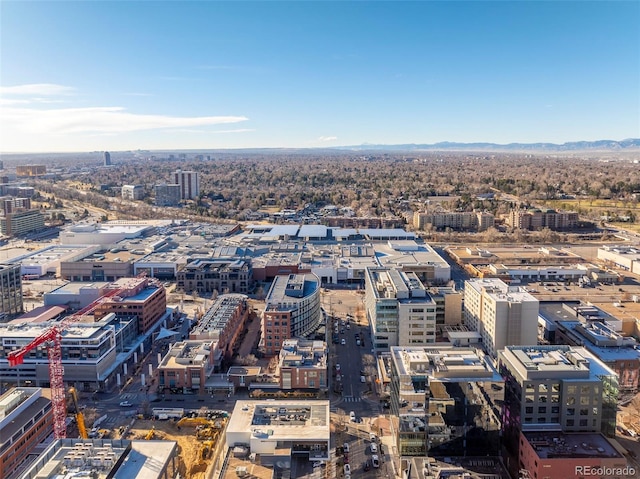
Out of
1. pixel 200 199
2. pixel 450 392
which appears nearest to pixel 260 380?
pixel 450 392

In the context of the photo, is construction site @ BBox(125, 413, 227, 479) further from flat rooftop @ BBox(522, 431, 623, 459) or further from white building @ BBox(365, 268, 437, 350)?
flat rooftop @ BBox(522, 431, 623, 459)

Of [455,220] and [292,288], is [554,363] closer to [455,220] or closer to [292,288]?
[292,288]

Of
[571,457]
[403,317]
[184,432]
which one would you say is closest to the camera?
[571,457]

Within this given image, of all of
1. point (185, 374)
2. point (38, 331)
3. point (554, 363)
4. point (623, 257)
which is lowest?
point (185, 374)

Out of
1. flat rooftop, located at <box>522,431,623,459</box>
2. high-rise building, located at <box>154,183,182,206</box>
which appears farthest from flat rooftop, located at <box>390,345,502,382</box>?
high-rise building, located at <box>154,183,182,206</box>

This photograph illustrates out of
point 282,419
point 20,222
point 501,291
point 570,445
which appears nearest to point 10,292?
point 282,419

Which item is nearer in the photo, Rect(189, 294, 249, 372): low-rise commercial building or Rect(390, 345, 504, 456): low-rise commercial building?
Rect(390, 345, 504, 456): low-rise commercial building

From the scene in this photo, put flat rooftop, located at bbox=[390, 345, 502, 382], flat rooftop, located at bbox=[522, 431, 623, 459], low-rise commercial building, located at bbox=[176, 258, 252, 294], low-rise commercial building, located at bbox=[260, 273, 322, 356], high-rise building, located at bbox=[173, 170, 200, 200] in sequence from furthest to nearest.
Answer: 1. high-rise building, located at bbox=[173, 170, 200, 200]
2. low-rise commercial building, located at bbox=[176, 258, 252, 294]
3. low-rise commercial building, located at bbox=[260, 273, 322, 356]
4. flat rooftop, located at bbox=[390, 345, 502, 382]
5. flat rooftop, located at bbox=[522, 431, 623, 459]

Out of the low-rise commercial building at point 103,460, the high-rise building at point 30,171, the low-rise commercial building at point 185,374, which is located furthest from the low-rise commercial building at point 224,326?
the high-rise building at point 30,171

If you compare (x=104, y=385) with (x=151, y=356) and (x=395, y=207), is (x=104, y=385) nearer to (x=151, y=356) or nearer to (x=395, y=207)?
(x=151, y=356)
